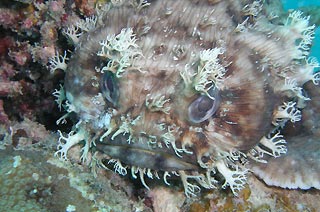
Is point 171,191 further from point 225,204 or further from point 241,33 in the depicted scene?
point 241,33

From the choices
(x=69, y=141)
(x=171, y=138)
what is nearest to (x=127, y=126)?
(x=171, y=138)

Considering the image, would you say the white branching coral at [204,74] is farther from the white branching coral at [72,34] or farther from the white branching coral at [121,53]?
the white branching coral at [72,34]

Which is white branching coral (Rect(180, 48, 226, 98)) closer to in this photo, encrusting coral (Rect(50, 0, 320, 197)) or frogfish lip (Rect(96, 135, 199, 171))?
encrusting coral (Rect(50, 0, 320, 197))

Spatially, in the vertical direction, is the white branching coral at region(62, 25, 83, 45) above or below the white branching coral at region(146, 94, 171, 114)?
above

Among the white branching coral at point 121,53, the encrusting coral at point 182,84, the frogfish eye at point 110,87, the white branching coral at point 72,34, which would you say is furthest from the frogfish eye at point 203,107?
the white branching coral at point 72,34

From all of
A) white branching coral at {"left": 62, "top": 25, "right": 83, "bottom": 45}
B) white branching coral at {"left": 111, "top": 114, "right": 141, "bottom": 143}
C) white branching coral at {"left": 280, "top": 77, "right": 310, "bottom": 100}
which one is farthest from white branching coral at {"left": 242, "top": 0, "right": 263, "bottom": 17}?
white branching coral at {"left": 62, "top": 25, "right": 83, "bottom": 45}

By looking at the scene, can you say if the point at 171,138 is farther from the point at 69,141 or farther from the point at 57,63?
the point at 57,63

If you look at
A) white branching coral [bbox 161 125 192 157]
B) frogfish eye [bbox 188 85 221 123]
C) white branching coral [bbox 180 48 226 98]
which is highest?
white branching coral [bbox 180 48 226 98]
